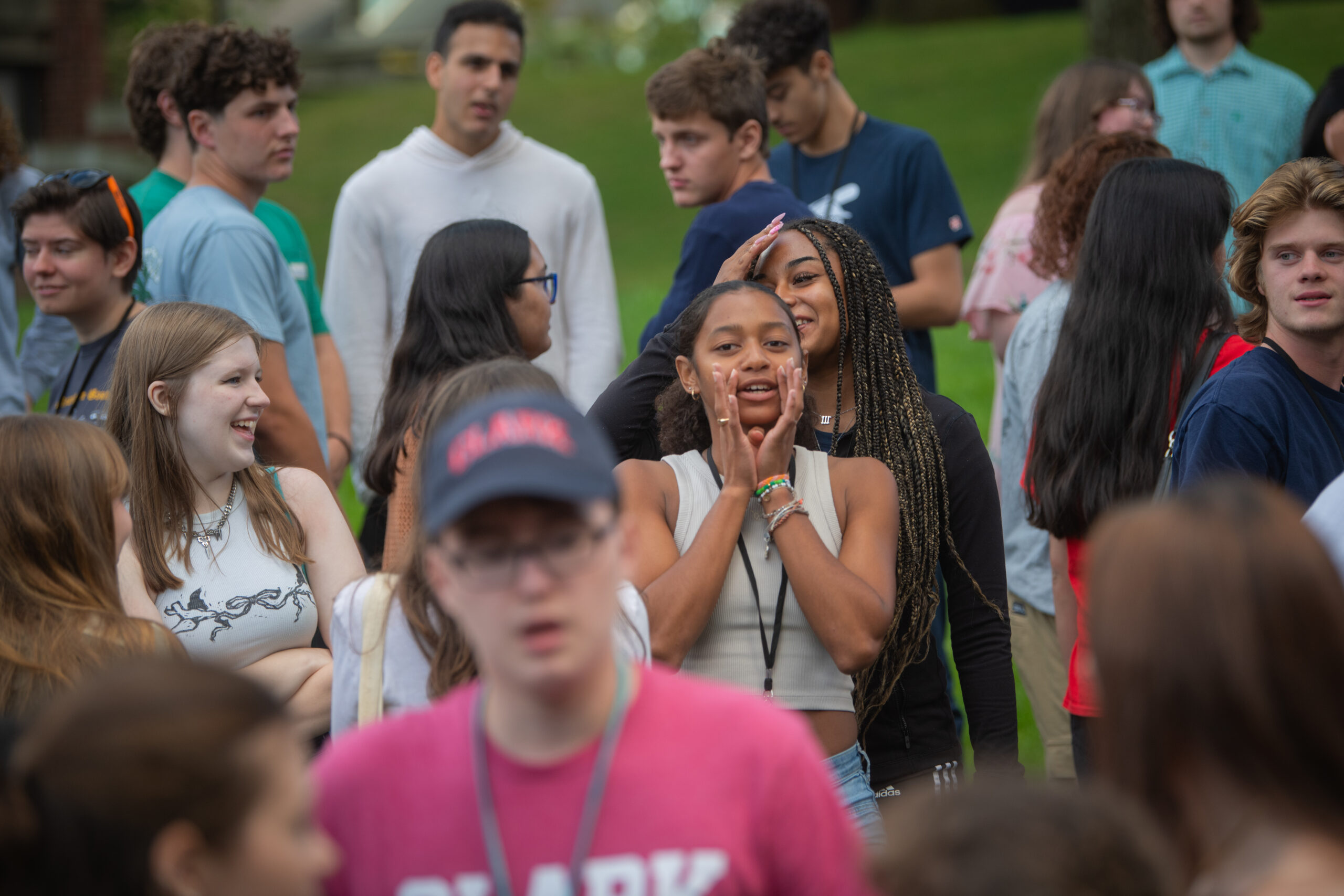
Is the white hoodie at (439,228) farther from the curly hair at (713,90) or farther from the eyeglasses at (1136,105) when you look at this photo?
the eyeglasses at (1136,105)

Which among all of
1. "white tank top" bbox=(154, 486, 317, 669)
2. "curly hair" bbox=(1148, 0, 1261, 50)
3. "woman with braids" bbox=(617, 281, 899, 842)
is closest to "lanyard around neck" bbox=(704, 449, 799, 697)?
"woman with braids" bbox=(617, 281, 899, 842)

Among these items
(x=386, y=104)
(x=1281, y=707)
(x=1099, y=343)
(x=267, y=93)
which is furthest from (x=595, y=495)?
(x=386, y=104)

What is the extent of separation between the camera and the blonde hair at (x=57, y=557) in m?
2.49

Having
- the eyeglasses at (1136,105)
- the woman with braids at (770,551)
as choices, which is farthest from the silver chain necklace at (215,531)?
the eyeglasses at (1136,105)

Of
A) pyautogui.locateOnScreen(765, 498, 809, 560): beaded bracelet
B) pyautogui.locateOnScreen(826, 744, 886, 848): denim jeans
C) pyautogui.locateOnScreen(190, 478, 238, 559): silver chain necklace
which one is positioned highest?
pyautogui.locateOnScreen(765, 498, 809, 560): beaded bracelet

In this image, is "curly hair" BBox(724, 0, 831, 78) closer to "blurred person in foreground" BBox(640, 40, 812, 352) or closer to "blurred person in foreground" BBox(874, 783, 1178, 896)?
"blurred person in foreground" BBox(640, 40, 812, 352)

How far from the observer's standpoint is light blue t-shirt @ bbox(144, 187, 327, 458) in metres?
4.44

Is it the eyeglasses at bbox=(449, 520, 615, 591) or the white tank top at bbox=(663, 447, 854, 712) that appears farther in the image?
the white tank top at bbox=(663, 447, 854, 712)

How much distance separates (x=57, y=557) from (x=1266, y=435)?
2725 millimetres

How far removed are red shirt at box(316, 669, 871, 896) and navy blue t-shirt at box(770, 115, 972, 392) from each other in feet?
11.6

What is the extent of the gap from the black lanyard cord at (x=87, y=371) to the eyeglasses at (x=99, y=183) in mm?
294

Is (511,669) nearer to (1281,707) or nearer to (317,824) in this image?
(317,824)

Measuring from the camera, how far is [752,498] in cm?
298

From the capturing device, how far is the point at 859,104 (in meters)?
21.8
